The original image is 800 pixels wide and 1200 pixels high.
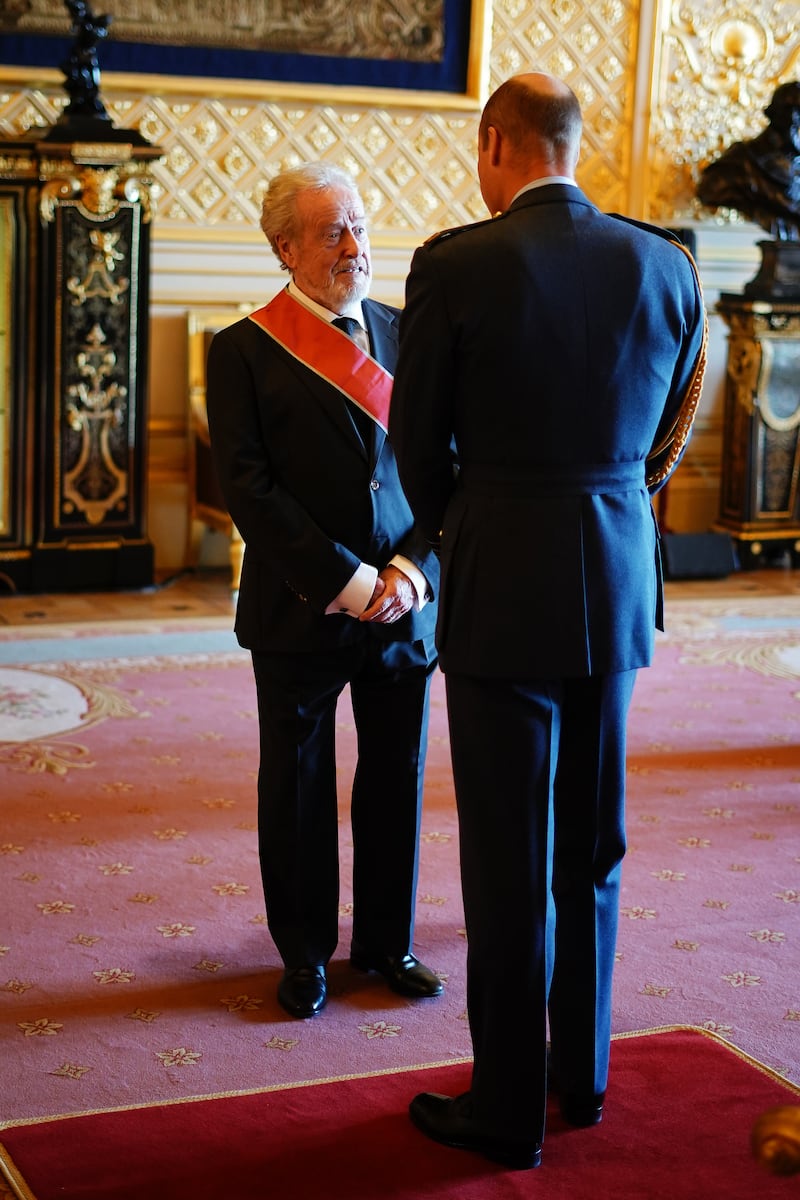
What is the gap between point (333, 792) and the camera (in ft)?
9.23

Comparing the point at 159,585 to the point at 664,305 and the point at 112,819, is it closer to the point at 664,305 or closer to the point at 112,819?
the point at 112,819

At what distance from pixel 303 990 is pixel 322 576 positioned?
2.49ft

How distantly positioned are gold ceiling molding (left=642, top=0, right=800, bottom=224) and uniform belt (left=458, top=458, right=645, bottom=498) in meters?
5.25

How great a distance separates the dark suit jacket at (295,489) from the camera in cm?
259

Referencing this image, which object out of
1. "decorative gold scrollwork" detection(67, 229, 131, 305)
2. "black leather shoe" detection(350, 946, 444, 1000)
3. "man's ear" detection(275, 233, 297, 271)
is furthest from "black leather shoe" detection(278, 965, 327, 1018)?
"decorative gold scrollwork" detection(67, 229, 131, 305)

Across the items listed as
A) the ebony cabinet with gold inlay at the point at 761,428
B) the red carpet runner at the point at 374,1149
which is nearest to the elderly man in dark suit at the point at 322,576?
the red carpet runner at the point at 374,1149

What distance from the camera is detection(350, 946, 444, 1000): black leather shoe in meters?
2.84

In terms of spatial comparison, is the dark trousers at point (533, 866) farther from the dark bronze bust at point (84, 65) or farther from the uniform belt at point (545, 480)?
the dark bronze bust at point (84, 65)

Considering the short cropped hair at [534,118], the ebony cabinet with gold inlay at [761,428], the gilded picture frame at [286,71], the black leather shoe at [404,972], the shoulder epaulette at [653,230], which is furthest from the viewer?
the ebony cabinet with gold inlay at [761,428]

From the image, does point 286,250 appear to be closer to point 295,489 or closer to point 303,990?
point 295,489

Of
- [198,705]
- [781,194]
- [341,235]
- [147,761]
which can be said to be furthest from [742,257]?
[341,235]

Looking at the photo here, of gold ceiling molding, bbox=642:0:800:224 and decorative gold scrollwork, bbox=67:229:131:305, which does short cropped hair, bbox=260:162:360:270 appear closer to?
decorative gold scrollwork, bbox=67:229:131:305

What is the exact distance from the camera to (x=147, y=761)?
13.6ft

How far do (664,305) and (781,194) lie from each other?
195 inches
